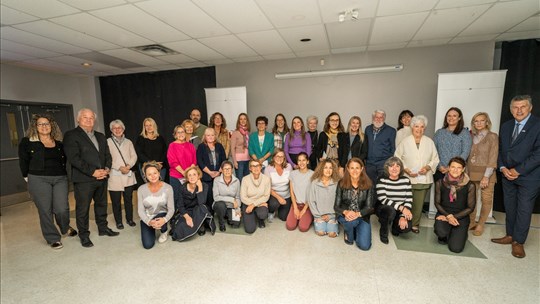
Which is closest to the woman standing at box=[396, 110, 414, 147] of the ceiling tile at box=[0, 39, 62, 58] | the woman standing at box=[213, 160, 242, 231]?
the woman standing at box=[213, 160, 242, 231]

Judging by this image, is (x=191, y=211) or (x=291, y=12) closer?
(x=291, y=12)

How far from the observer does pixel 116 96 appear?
645 centimetres

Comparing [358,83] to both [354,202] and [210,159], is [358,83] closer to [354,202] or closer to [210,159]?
[354,202]

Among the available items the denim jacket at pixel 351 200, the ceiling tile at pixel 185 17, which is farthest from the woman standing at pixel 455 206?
the ceiling tile at pixel 185 17

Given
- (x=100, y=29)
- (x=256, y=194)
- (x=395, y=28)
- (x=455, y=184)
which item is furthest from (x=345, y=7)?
(x=100, y=29)

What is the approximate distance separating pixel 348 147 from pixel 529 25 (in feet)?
9.35

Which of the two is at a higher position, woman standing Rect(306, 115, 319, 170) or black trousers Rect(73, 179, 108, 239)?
woman standing Rect(306, 115, 319, 170)

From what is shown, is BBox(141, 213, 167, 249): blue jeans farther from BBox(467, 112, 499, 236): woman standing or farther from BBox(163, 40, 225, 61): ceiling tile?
BBox(467, 112, 499, 236): woman standing

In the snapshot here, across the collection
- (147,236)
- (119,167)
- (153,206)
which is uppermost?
(119,167)

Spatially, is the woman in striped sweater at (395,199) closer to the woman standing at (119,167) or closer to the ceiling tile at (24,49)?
the woman standing at (119,167)

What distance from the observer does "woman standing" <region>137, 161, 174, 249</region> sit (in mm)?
3033

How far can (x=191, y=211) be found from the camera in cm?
332

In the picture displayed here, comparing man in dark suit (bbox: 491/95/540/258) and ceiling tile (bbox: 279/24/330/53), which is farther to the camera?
ceiling tile (bbox: 279/24/330/53)

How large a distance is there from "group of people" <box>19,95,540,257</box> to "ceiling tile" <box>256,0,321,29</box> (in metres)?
1.41
